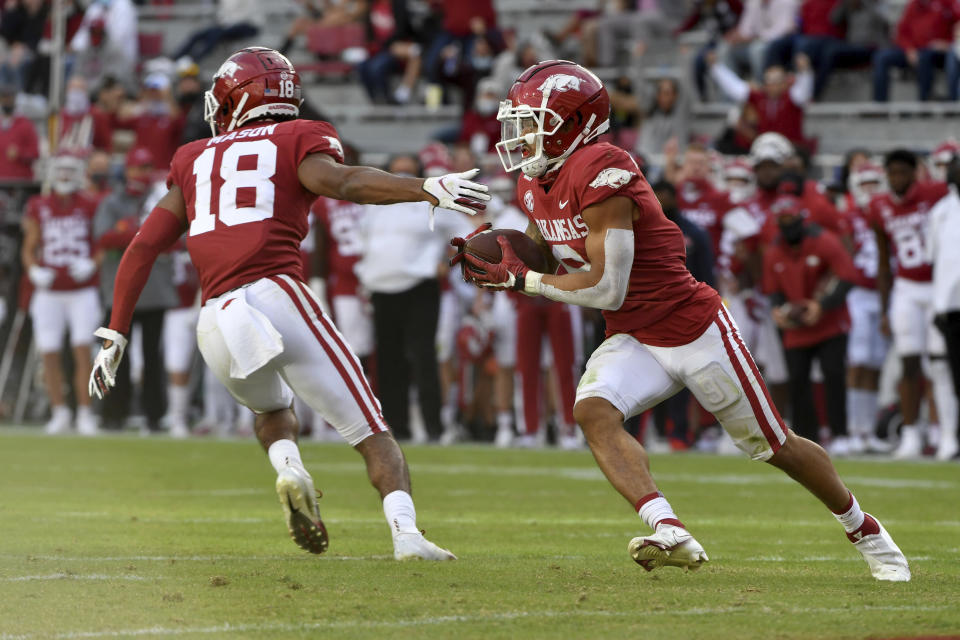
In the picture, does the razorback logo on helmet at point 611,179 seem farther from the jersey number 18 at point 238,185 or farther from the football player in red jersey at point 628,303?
the jersey number 18 at point 238,185

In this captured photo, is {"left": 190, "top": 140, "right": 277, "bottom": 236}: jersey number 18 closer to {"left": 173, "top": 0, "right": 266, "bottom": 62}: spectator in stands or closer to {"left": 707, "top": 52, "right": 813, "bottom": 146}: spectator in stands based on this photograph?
{"left": 707, "top": 52, "right": 813, "bottom": 146}: spectator in stands

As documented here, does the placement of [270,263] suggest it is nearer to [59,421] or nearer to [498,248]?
[498,248]

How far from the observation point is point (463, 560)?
5664 mm

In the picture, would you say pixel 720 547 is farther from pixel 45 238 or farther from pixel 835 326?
pixel 45 238

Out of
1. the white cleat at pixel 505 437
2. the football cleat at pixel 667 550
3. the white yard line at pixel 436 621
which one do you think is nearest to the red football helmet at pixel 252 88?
the football cleat at pixel 667 550

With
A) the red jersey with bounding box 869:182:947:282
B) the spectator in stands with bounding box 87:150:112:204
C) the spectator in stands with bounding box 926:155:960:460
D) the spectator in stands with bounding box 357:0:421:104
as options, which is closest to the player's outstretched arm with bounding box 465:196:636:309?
the spectator in stands with bounding box 926:155:960:460

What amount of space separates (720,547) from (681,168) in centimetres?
775

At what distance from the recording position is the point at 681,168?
1369 cm

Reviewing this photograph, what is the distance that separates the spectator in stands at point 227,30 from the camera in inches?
796

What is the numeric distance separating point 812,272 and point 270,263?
682 centimetres

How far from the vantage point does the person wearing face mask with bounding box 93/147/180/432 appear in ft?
44.3

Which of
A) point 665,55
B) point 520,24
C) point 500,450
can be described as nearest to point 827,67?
point 665,55

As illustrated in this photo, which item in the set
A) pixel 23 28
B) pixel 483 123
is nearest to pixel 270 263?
pixel 483 123

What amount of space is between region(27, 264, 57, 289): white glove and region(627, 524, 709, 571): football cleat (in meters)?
9.76
